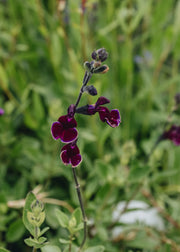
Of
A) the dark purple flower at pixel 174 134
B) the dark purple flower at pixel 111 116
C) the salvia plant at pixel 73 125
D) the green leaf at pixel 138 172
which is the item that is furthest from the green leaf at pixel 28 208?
the dark purple flower at pixel 174 134

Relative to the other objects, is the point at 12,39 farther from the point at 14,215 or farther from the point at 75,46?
the point at 14,215

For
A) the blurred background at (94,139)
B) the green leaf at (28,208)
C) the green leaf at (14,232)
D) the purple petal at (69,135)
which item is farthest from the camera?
the blurred background at (94,139)

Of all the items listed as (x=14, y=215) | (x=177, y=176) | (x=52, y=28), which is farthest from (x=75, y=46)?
(x=14, y=215)

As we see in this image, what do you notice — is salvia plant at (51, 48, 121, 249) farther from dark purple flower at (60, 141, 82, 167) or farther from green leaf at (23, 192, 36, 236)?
green leaf at (23, 192, 36, 236)

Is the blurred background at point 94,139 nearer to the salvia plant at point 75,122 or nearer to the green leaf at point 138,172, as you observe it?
the green leaf at point 138,172

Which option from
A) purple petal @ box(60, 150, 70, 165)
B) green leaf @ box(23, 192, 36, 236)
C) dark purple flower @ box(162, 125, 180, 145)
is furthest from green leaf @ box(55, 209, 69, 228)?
dark purple flower @ box(162, 125, 180, 145)

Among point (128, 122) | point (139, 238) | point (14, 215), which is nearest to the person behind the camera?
point (14, 215)

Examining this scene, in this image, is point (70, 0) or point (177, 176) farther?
point (177, 176)
